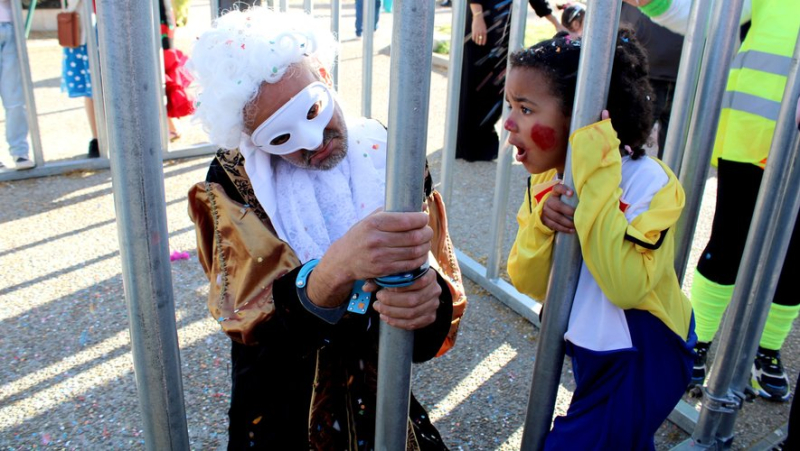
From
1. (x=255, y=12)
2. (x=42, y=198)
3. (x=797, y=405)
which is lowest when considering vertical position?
(x=42, y=198)

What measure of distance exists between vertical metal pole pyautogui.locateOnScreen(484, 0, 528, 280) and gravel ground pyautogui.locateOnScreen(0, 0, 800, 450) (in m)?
0.21

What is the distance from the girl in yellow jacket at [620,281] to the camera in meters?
1.58

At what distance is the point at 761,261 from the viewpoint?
204 centimetres

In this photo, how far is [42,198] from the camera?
15.0 ft

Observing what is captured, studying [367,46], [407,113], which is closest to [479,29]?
[367,46]

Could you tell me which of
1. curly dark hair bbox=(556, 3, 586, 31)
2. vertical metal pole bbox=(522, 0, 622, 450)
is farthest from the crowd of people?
curly dark hair bbox=(556, 3, 586, 31)

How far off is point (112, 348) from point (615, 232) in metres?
2.38

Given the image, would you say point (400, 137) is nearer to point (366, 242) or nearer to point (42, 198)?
point (366, 242)

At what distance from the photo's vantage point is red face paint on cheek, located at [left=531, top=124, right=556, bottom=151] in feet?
5.38

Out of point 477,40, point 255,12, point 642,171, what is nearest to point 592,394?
point 642,171

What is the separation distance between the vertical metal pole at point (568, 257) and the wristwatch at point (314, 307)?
1.40ft

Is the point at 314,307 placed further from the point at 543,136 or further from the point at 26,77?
the point at 26,77

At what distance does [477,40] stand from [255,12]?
364 cm

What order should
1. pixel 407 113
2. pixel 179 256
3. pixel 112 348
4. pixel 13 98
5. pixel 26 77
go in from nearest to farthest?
1. pixel 407 113
2. pixel 112 348
3. pixel 179 256
4. pixel 26 77
5. pixel 13 98
